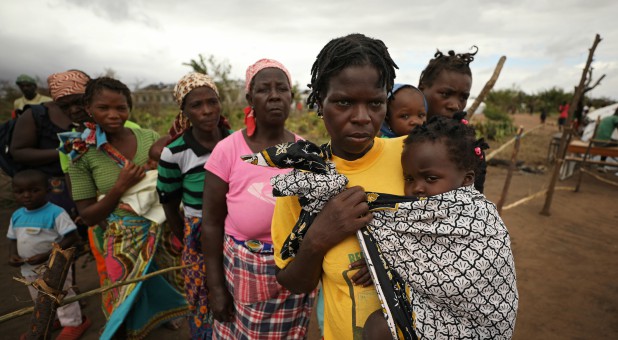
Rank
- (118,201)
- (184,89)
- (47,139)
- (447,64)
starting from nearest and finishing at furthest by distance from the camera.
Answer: (447,64) < (184,89) < (118,201) < (47,139)

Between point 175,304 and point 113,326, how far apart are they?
2.59ft

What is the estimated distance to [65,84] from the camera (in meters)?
2.86

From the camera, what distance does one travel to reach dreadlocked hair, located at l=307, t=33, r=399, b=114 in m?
1.19

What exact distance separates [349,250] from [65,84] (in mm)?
3061

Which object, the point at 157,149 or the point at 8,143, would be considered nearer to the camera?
the point at 157,149

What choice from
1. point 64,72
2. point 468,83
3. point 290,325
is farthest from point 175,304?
point 468,83

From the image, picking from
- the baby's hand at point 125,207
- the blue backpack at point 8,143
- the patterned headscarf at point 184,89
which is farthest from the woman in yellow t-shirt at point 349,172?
the blue backpack at point 8,143

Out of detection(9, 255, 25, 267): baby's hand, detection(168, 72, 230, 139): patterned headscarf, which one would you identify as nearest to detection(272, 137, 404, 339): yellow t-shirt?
detection(168, 72, 230, 139): patterned headscarf

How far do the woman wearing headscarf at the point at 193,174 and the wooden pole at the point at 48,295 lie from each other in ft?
3.01

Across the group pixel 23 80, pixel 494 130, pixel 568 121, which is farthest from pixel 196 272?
pixel 494 130

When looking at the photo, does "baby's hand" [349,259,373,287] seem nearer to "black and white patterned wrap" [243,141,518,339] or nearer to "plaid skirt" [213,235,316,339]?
"black and white patterned wrap" [243,141,518,339]

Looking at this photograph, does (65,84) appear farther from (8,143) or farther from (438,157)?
(438,157)

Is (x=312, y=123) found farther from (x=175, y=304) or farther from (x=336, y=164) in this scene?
(x=336, y=164)

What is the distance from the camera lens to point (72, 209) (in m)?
3.41
